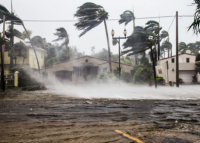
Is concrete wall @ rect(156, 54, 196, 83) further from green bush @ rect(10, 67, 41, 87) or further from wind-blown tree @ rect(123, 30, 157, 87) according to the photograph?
green bush @ rect(10, 67, 41, 87)

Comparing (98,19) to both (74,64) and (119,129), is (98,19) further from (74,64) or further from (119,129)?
(119,129)

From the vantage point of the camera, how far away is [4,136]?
407cm

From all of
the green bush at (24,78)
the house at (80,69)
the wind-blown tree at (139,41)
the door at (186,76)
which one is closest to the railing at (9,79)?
the green bush at (24,78)

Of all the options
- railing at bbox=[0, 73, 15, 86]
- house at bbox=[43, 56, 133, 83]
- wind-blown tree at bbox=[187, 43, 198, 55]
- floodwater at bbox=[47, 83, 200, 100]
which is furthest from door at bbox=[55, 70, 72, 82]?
wind-blown tree at bbox=[187, 43, 198, 55]

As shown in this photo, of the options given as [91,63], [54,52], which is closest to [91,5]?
[91,63]

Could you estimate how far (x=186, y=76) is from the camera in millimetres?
30750

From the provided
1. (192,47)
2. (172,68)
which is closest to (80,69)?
(172,68)

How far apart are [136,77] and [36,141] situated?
73.2 ft

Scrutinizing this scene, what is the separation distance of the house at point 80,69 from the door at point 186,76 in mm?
8336

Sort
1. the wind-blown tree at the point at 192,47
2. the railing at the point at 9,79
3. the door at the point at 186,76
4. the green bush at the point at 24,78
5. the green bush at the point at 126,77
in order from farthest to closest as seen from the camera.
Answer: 1. the wind-blown tree at the point at 192,47
2. the door at the point at 186,76
3. the green bush at the point at 126,77
4. the green bush at the point at 24,78
5. the railing at the point at 9,79

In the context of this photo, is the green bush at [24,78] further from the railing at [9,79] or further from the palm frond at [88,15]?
the palm frond at [88,15]

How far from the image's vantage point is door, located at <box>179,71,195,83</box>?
30.5 meters

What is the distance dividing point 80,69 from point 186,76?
→ 688 inches

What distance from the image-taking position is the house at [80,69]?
99.8 ft
